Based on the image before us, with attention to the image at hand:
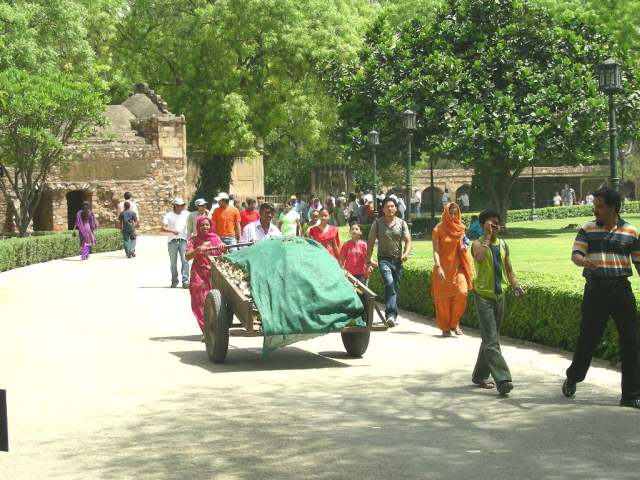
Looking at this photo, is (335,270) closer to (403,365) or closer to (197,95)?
(403,365)

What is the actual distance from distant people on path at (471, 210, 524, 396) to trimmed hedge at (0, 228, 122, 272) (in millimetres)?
17752

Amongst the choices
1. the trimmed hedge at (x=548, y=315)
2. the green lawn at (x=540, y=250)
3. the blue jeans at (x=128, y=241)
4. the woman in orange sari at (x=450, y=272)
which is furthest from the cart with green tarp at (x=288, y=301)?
the blue jeans at (x=128, y=241)

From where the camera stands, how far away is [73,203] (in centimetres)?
4884

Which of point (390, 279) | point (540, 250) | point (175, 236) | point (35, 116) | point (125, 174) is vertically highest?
point (35, 116)

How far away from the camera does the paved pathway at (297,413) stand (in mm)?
6504

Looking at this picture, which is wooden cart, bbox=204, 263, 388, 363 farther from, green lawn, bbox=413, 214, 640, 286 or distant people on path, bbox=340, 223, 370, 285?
green lawn, bbox=413, 214, 640, 286

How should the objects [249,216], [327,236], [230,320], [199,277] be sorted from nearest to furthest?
[230,320], [199,277], [327,236], [249,216]

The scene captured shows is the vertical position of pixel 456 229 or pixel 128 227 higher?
pixel 456 229

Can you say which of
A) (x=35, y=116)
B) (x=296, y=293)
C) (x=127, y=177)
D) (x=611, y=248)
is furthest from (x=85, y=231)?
(x=611, y=248)

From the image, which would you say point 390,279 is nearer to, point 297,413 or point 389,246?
point 389,246

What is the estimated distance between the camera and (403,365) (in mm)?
10695

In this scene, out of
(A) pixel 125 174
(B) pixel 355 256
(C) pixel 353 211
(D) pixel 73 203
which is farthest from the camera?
(D) pixel 73 203

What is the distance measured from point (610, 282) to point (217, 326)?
4.08 metres

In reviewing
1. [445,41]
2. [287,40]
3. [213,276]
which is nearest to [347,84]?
[445,41]
